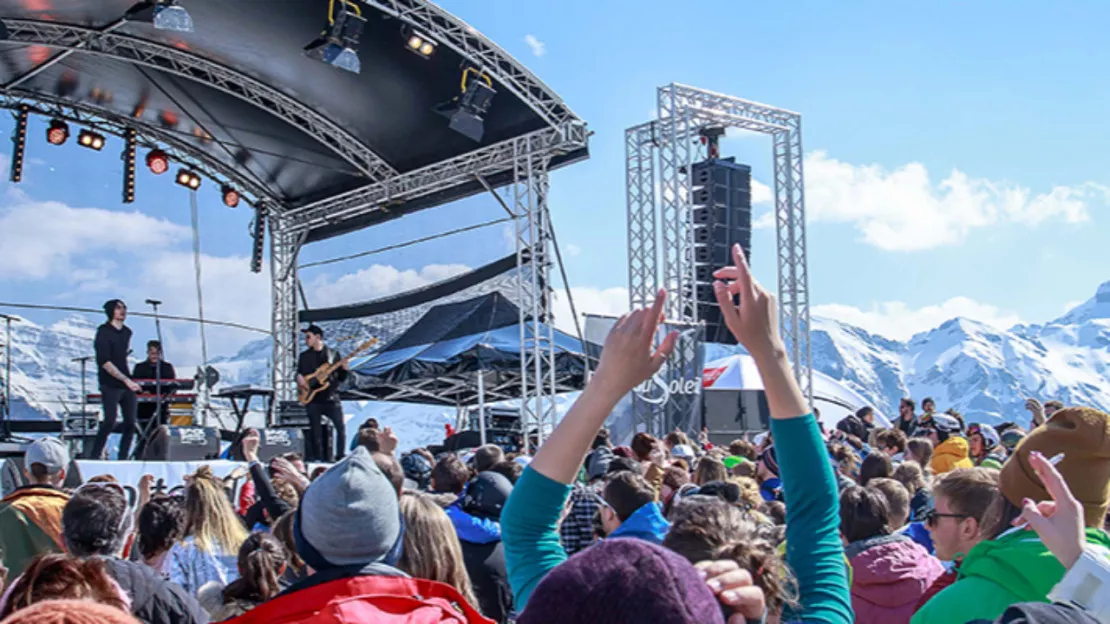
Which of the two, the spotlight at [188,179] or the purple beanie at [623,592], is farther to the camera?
the spotlight at [188,179]

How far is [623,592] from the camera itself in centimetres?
98

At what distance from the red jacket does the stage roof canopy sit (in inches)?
381

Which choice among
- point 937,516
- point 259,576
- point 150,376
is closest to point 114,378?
point 150,376

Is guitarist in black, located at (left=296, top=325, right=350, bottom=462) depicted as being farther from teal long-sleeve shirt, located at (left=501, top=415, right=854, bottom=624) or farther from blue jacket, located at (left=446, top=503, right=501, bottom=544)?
teal long-sleeve shirt, located at (left=501, top=415, right=854, bottom=624)

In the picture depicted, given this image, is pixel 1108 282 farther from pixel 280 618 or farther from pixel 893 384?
pixel 280 618

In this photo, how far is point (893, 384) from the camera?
396 feet

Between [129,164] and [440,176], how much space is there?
168 inches

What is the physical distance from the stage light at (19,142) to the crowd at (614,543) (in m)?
10.0

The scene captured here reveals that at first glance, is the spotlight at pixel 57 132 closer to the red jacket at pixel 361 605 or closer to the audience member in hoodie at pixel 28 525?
the audience member in hoodie at pixel 28 525

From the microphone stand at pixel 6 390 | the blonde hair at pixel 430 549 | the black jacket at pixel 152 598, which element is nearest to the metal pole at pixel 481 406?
the microphone stand at pixel 6 390

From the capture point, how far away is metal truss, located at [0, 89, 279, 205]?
41.1ft

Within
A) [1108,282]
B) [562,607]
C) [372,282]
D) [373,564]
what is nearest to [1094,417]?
[373,564]

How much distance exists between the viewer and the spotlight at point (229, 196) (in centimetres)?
1457

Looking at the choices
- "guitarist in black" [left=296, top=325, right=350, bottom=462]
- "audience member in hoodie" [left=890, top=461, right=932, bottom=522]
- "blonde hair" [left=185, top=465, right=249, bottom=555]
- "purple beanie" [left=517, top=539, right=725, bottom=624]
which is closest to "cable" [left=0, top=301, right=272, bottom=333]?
"guitarist in black" [left=296, top=325, right=350, bottom=462]
